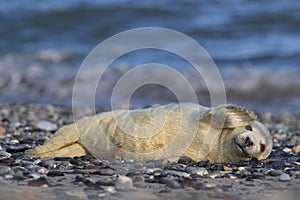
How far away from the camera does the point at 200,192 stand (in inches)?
124

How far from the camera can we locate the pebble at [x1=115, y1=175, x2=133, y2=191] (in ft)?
10.4

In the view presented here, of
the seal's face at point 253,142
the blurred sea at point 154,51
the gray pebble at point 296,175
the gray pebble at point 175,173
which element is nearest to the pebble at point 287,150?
the seal's face at point 253,142

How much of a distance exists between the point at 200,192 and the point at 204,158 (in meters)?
0.71

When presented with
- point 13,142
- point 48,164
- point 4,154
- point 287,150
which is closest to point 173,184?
point 48,164

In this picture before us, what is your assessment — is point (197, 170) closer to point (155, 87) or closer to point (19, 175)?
point (19, 175)

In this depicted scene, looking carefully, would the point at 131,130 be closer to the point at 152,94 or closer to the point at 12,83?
the point at 152,94

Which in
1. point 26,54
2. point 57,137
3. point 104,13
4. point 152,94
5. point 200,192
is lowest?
point 200,192

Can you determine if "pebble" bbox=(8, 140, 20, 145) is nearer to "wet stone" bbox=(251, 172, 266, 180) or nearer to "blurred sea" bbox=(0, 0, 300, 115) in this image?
"wet stone" bbox=(251, 172, 266, 180)

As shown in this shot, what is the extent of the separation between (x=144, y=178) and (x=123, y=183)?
20cm

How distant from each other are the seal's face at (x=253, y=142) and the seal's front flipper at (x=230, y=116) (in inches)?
1.8

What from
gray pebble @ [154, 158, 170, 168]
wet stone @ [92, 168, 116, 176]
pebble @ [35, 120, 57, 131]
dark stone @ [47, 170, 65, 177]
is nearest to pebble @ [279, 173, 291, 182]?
gray pebble @ [154, 158, 170, 168]

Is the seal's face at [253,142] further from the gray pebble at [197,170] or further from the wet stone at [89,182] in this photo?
the wet stone at [89,182]

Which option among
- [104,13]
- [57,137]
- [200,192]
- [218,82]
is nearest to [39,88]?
[218,82]

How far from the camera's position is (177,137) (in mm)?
3801
